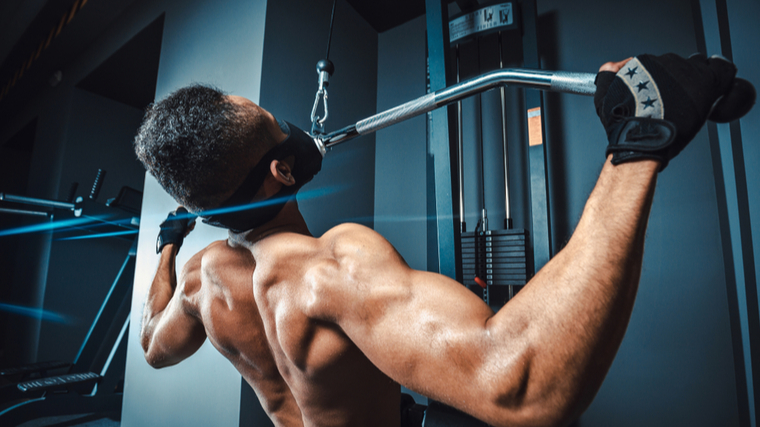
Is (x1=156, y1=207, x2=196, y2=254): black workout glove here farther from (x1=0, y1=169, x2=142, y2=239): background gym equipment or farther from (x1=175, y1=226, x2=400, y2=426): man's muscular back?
(x1=0, y1=169, x2=142, y2=239): background gym equipment

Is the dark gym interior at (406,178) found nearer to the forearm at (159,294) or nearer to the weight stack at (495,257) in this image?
the weight stack at (495,257)

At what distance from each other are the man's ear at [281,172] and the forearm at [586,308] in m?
0.55

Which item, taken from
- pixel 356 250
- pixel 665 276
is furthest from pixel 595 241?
pixel 665 276

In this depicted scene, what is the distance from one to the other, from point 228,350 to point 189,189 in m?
0.42

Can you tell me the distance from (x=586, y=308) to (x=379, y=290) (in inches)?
10.9

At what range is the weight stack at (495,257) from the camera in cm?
165

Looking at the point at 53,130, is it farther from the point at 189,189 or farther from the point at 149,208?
the point at 189,189

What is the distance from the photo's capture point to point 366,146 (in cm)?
246

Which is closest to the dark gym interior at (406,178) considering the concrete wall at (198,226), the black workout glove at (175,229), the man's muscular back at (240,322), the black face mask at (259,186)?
the concrete wall at (198,226)

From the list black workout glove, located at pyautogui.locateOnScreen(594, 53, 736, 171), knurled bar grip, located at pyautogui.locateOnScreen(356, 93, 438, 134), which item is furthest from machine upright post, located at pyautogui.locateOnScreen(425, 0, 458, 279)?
black workout glove, located at pyautogui.locateOnScreen(594, 53, 736, 171)

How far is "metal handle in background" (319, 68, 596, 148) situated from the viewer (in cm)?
64

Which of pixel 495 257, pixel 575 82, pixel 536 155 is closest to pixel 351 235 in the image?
pixel 575 82

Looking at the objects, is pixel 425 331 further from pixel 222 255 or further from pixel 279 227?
pixel 222 255

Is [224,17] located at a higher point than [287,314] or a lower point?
higher
